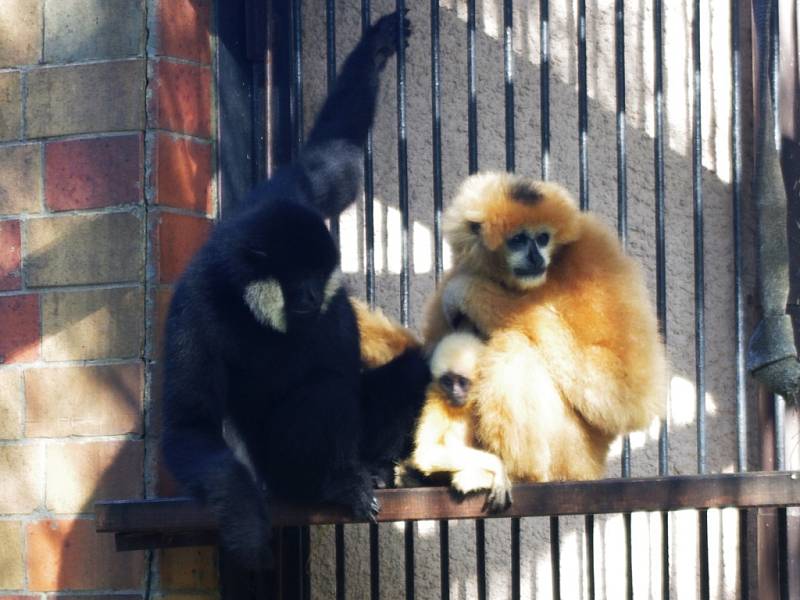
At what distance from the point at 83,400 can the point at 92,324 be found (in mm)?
224

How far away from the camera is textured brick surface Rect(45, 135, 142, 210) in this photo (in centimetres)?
377

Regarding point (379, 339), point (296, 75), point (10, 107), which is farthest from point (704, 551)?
point (10, 107)

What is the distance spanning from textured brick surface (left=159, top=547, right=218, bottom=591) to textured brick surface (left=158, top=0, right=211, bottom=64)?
1476 millimetres

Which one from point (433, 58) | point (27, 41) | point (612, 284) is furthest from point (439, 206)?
point (27, 41)

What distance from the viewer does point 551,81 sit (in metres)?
4.50

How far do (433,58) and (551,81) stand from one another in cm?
68

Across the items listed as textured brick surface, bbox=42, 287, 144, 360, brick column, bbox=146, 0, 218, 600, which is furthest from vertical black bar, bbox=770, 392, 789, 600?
textured brick surface, bbox=42, 287, 144, 360

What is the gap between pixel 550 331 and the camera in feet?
10.8

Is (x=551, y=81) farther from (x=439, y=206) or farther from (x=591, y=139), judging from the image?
(x=439, y=206)

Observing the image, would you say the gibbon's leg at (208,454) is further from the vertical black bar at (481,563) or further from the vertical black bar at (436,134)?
the vertical black bar at (436,134)

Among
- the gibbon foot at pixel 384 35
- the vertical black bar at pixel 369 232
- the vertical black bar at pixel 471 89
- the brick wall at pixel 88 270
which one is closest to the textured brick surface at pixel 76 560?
the brick wall at pixel 88 270

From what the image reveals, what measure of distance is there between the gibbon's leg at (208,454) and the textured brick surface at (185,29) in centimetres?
105

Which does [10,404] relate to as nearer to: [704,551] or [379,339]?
[379,339]

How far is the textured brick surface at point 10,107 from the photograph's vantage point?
3.90 meters
